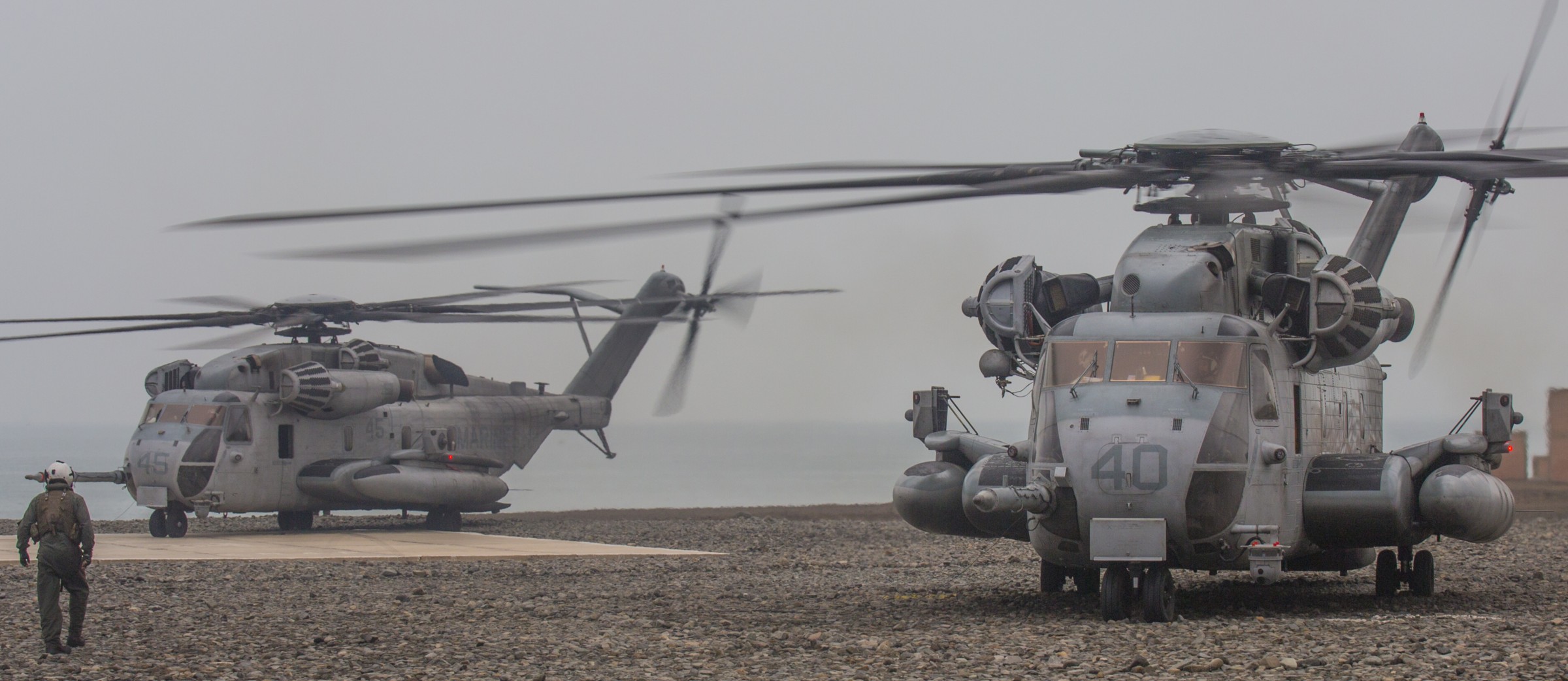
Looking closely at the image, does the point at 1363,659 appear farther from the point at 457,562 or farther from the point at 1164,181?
the point at 457,562

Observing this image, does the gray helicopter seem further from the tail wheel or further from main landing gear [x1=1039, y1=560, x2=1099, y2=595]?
main landing gear [x1=1039, y1=560, x2=1099, y2=595]

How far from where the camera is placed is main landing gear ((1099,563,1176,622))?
11219 millimetres

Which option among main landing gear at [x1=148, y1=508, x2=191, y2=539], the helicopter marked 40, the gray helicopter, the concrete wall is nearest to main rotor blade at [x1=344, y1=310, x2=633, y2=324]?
the gray helicopter

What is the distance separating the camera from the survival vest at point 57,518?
10.7 metres

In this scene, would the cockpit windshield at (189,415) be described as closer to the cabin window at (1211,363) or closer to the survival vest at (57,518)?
the survival vest at (57,518)

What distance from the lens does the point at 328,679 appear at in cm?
931

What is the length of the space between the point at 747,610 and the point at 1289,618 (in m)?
4.01

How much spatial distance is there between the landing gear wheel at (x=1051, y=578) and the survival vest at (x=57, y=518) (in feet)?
24.7

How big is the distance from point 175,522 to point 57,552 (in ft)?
40.2

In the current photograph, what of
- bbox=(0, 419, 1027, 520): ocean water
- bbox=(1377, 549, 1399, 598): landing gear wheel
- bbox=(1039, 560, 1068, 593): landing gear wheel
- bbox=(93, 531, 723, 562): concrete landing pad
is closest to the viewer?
bbox=(1377, 549, 1399, 598): landing gear wheel

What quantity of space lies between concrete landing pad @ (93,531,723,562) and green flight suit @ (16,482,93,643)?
7907mm

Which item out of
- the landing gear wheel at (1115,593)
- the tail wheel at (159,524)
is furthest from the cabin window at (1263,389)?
the tail wheel at (159,524)

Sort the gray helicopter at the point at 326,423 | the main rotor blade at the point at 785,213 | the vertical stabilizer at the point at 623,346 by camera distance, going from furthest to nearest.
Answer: the vertical stabilizer at the point at 623,346 < the gray helicopter at the point at 326,423 < the main rotor blade at the point at 785,213

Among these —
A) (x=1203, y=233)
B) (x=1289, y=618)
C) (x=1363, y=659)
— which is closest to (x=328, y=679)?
(x=1363, y=659)
